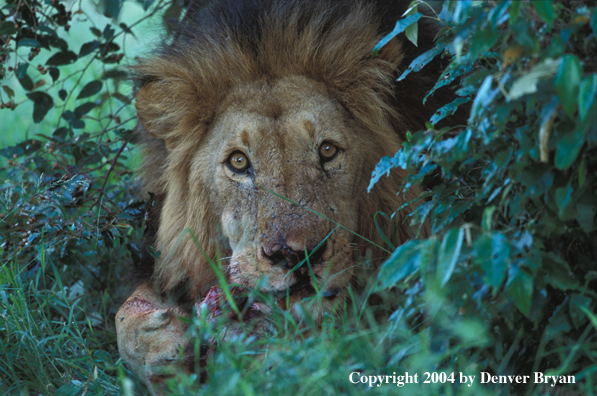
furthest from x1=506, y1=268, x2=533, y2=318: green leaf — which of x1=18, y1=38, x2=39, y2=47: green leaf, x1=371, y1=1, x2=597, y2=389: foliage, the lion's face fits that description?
x1=18, y1=38, x2=39, y2=47: green leaf

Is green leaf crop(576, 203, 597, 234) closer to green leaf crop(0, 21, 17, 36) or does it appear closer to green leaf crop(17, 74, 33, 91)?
green leaf crop(0, 21, 17, 36)

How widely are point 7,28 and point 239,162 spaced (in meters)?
1.97

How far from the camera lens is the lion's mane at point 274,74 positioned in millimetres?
3346

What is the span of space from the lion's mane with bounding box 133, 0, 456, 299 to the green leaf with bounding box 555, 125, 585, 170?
1567 mm

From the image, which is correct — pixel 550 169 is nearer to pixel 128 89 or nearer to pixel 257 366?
pixel 257 366

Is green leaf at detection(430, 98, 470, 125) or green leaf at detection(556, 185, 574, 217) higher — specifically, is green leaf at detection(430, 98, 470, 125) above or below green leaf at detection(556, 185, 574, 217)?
above

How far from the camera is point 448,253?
1.77m

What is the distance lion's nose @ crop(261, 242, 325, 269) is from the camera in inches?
107

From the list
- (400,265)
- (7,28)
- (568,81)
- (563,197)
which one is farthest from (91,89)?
(568,81)

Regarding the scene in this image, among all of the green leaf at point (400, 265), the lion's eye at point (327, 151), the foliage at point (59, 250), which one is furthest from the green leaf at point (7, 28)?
the green leaf at point (400, 265)

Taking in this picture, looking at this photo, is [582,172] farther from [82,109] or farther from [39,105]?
[39,105]

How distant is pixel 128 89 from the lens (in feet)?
13.9

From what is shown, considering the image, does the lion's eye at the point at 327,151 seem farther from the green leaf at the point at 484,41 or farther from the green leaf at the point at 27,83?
the green leaf at the point at 27,83

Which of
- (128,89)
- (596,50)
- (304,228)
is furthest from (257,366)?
(128,89)
